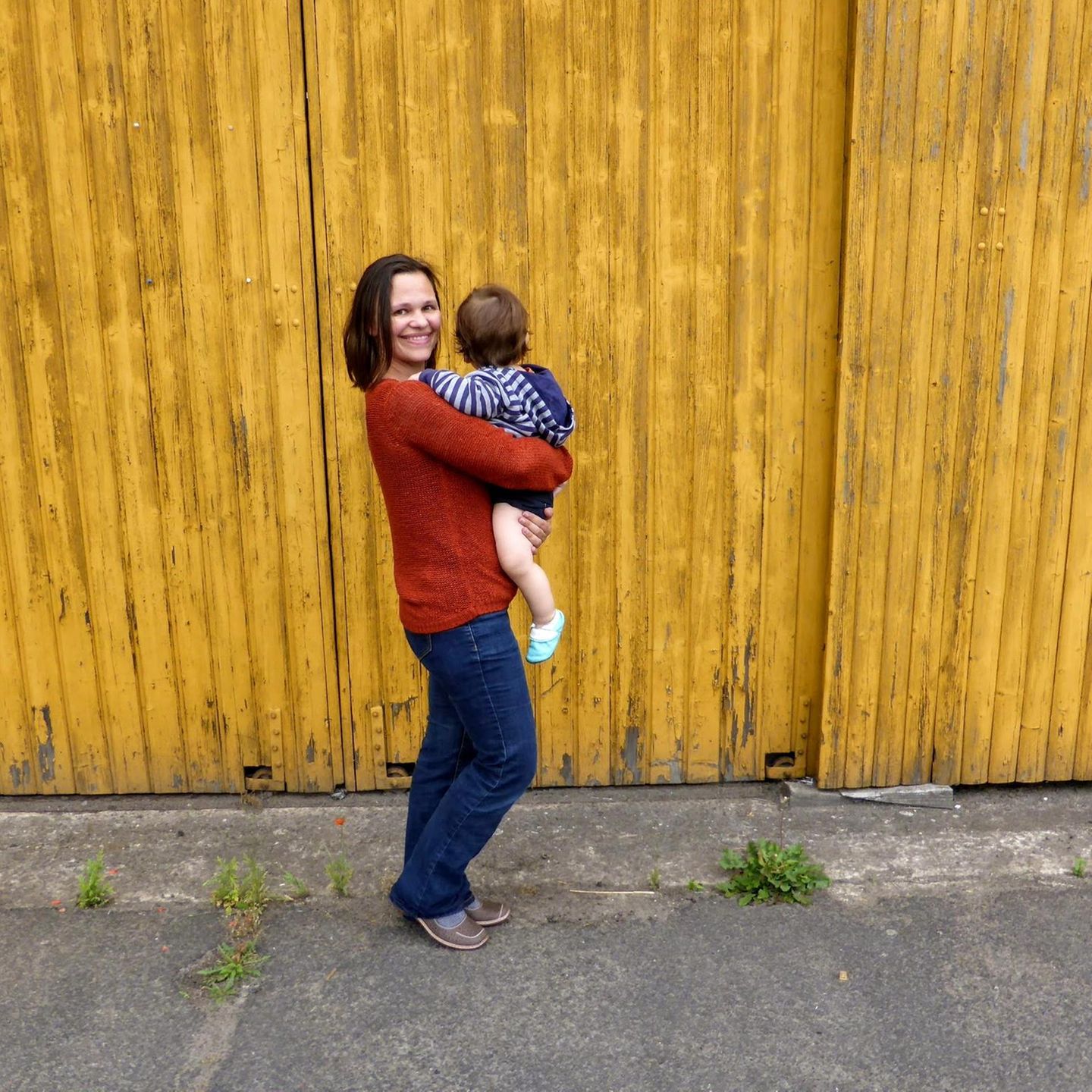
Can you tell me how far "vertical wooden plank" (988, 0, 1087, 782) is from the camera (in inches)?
138

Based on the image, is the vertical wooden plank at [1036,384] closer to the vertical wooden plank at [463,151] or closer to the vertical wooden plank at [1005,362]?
the vertical wooden plank at [1005,362]

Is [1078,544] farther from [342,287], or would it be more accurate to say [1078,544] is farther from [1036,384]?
[342,287]

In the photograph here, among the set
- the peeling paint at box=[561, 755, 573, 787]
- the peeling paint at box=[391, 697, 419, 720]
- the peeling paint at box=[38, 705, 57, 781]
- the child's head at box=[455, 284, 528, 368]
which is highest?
the child's head at box=[455, 284, 528, 368]

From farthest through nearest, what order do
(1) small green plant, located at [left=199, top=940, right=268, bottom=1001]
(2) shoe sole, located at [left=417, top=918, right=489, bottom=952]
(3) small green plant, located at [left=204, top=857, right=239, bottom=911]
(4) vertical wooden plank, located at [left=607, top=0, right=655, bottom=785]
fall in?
(4) vertical wooden plank, located at [left=607, top=0, right=655, bottom=785] → (3) small green plant, located at [left=204, top=857, right=239, bottom=911] → (2) shoe sole, located at [left=417, top=918, right=489, bottom=952] → (1) small green plant, located at [left=199, top=940, right=268, bottom=1001]

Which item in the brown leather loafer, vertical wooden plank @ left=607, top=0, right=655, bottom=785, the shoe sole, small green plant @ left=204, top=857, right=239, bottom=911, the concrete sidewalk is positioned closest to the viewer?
the concrete sidewalk

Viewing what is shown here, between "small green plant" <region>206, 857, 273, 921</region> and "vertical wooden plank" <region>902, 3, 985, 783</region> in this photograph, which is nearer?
"small green plant" <region>206, 857, 273, 921</region>

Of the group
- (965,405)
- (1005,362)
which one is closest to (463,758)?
(965,405)

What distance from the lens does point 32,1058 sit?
8.83 ft

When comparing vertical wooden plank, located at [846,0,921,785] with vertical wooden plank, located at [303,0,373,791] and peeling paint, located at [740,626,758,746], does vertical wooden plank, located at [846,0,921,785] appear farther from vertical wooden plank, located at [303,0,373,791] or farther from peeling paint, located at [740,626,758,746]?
vertical wooden plank, located at [303,0,373,791]

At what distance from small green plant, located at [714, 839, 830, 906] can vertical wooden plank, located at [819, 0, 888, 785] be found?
20.6 inches

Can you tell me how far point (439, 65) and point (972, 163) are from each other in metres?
1.69

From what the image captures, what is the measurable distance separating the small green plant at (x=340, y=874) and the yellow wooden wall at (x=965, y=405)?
166 centimetres

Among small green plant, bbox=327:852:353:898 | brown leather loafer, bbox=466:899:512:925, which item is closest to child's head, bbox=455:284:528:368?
brown leather loafer, bbox=466:899:512:925

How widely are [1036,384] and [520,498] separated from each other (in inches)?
75.3
